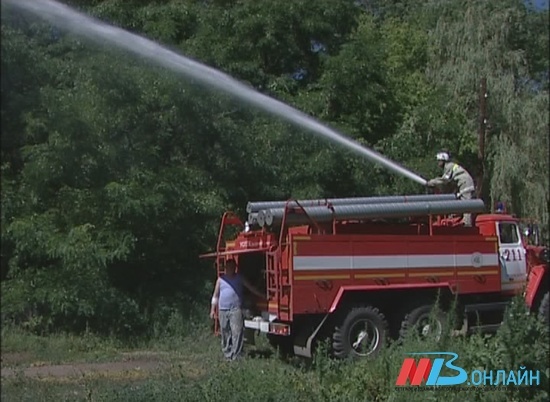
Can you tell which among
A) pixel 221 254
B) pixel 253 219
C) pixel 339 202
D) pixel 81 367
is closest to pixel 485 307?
pixel 339 202

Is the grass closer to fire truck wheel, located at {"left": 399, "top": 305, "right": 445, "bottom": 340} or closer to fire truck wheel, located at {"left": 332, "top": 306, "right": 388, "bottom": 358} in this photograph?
fire truck wheel, located at {"left": 332, "top": 306, "right": 388, "bottom": 358}

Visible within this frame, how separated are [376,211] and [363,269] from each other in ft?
2.65

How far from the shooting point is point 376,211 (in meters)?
11.0

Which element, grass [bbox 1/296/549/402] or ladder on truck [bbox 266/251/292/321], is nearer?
grass [bbox 1/296/549/402]

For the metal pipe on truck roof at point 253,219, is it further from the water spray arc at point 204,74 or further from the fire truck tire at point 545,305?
the fire truck tire at point 545,305

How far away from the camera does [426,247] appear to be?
11.3 meters

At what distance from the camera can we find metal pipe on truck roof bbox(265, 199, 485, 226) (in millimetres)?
10625

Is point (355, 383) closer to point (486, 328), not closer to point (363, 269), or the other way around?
point (363, 269)

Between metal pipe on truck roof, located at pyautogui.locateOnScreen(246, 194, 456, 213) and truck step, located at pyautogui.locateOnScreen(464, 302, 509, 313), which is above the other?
metal pipe on truck roof, located at pyautogui.locateOnScreen(246, 194, 456, 213)

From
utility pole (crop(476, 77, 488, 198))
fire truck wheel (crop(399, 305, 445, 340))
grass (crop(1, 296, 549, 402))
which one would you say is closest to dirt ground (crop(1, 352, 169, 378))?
grass (crop(1, 296, 549, 402))

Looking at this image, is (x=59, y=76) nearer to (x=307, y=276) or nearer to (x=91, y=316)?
(x=91, y=316)

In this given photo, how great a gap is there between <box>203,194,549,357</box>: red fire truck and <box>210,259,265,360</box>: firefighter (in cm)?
25

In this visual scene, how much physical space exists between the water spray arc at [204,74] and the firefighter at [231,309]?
3.51 m

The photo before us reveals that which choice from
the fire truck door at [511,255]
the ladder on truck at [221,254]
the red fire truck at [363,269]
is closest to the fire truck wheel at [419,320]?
the red fire truck at [363,269]
